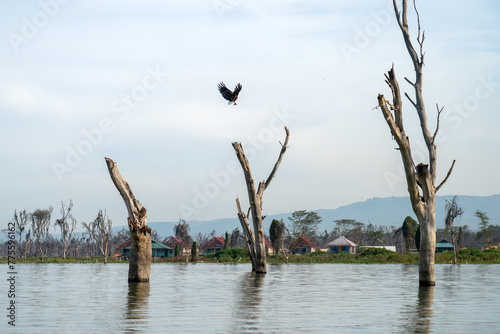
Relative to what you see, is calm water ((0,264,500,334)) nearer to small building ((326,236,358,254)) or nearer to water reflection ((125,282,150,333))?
water reflection ((125,282,150,333))

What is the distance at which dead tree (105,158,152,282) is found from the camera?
19.9m

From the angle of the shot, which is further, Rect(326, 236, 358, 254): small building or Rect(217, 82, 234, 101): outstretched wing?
Rect(326, 236, 358, 254): small building

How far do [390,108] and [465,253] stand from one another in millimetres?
49216

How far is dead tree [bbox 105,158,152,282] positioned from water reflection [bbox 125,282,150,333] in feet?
3.32

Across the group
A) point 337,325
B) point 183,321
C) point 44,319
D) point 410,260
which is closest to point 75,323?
point 44,319

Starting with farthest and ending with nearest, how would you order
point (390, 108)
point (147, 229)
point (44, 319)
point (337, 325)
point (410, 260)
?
point (410, 260)
point (147, 229)
point (390, 108)
point (44, 319)
point (337, 325)

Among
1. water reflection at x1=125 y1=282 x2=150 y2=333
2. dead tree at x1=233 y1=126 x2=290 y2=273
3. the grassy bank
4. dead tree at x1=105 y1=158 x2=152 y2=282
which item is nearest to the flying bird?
dead tree at x1=233 y1=126 x2=290 y2=273

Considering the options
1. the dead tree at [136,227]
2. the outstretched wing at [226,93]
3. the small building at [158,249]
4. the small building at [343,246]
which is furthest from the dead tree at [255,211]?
the small building at [343,246]

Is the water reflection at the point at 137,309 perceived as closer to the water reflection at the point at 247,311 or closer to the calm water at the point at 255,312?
the calm water at the point at 255,312

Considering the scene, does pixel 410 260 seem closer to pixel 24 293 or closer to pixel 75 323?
pixel 24 293

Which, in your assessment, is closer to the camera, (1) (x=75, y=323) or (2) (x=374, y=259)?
(1) (x=75, y=323)

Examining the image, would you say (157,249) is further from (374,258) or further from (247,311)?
(247,311)

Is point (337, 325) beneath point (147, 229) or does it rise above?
beneath

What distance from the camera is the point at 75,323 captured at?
10672 millimetres
